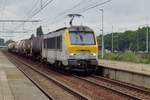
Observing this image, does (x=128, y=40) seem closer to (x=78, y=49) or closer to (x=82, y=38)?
(x=82, y=38)

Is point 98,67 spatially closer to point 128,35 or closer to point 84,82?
point 84,82

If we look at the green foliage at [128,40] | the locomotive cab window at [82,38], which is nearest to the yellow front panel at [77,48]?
the locomotive cab window at [82,38]

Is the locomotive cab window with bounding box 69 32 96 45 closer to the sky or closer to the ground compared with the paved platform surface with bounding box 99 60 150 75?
closer to the sky

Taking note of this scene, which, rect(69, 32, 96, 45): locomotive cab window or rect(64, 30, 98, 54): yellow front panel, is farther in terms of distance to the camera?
rect(69, 32, 96, 45): locomotive cab window

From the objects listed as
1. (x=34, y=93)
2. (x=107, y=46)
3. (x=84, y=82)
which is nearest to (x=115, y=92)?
(x=34, y=93)

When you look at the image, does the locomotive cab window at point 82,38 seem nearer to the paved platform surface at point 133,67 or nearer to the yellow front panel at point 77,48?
the yellow front panel at point 77,48

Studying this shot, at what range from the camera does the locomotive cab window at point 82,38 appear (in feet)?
84.7

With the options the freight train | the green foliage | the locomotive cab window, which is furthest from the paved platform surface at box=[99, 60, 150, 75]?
the green foliage

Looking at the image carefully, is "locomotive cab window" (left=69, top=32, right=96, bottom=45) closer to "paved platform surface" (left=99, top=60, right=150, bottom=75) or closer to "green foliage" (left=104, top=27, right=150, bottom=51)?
"paved platform surface" (left=99, top=60, right=150, bottom=75)

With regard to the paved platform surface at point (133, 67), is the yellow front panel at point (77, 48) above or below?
above

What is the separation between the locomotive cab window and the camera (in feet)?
84.7

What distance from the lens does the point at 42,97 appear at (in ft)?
49.4

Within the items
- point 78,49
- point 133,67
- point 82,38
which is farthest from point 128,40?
point 78,49

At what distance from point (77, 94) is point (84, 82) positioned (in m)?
5.86
